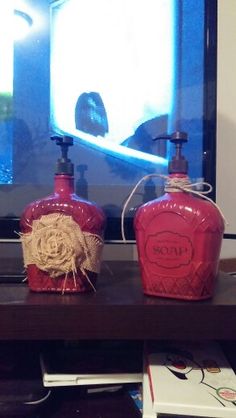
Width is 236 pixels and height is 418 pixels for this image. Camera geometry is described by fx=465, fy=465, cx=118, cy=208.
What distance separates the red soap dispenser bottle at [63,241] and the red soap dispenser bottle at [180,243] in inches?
2.6

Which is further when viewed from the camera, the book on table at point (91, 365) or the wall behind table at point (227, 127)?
the wall behind table at point (227, 127)

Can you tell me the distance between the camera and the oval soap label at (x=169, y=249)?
553mm

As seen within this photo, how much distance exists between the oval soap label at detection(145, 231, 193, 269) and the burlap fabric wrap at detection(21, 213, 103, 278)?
0.25 ft

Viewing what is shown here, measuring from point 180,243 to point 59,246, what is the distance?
0.48 feet

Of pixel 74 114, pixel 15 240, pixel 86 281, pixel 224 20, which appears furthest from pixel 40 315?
pixel 224 20

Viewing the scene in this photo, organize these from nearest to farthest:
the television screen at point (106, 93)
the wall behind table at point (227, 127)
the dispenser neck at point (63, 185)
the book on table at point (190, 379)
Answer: the book on table at point (190, 379) < the dispenser neck at point (63, 185) < the television screen at point (106, 93) < the wall behind table at point (227, 127)

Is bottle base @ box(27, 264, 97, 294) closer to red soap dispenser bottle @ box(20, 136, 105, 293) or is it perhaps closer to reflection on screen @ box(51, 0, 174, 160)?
red soap dispenser bottle @ box(20, 136, 105, 293)

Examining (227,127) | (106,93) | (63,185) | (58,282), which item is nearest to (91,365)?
(58,282)

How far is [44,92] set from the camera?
787 millimetres

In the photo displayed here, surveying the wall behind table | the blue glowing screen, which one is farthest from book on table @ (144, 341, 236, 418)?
the wall behind table

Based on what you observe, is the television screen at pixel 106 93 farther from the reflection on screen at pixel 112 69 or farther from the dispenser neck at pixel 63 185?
the dispenser neck at pixel 63 185

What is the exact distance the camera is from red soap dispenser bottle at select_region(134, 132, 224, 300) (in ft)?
1.81

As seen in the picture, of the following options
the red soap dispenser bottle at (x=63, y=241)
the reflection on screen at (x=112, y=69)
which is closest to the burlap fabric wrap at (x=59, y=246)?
the red soap dispenser bottle at (x=63, y=241)

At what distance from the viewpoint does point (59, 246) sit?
1.84 ft
